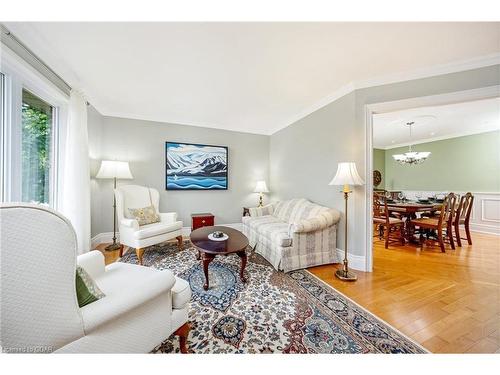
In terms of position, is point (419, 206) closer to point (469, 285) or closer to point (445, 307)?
point (469, 285)

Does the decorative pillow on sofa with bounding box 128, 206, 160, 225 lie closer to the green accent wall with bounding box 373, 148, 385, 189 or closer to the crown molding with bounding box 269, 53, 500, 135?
the crown molding with bounding box 269, 53, 500, 135

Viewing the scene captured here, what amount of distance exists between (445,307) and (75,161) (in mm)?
4393

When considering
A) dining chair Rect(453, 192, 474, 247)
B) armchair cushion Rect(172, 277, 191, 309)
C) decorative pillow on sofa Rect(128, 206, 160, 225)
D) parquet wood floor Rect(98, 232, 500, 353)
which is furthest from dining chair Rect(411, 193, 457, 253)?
decorative pillow on sofa Rect(128, 206, 160, 225)

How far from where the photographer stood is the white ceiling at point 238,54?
159cm

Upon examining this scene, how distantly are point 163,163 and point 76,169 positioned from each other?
4.72ft

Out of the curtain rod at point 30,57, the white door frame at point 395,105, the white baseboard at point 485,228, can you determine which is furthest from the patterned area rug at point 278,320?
the white baseboard at point 485,228

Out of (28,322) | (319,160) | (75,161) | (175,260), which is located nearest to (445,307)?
(319,160)

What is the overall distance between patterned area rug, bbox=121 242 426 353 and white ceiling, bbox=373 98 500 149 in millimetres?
3348

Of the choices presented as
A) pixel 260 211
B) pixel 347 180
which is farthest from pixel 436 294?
pixel 260 211

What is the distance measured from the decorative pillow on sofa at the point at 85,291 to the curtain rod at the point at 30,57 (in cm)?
215

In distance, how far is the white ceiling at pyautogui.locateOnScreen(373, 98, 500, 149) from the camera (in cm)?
338

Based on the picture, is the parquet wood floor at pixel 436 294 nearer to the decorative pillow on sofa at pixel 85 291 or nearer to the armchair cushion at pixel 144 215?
the armchair cushion at pixel 144 215

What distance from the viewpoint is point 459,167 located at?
4973 millimetres

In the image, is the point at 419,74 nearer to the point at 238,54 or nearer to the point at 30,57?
the point at 238,54
